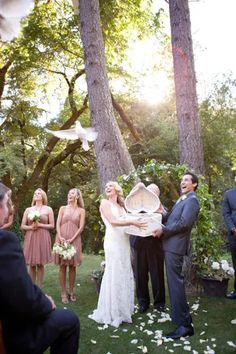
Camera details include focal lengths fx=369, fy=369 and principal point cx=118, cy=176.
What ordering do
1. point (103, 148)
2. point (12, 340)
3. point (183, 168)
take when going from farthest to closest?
point (103, 148)
point (183, 168)
point (12, 340)

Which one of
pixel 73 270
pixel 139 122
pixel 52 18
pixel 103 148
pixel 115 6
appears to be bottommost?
pixel 73 270

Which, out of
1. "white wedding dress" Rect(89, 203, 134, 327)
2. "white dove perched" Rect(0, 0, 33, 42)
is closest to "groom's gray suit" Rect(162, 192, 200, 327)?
"white wedding dress" Rect(89, 203, 134, 327)

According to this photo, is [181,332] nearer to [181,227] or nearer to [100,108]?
[181,227]

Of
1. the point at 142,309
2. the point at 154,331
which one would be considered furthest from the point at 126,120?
the point at 154,331

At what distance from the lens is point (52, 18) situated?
36.6ft

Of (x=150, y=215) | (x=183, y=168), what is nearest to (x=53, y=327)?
(x=150, y=215)

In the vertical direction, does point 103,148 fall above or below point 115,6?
below

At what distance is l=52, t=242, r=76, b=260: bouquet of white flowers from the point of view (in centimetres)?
508

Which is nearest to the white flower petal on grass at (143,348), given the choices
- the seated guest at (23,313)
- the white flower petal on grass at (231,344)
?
the white flower petal on grass at (231,344)

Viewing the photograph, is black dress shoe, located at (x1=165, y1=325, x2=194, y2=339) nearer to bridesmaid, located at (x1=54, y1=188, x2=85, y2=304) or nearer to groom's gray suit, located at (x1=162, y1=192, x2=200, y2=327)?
groom's gray suit, located at (x1=162, y1=192, x2=200, y2=327)

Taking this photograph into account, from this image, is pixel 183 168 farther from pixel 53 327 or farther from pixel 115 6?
pixel 115 6

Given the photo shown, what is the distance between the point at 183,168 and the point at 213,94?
24.1 feet

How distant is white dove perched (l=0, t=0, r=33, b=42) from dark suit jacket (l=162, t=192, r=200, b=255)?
3756 mm

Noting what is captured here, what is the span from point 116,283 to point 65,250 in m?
1.03
